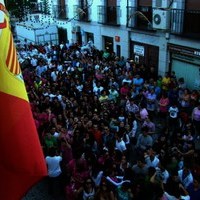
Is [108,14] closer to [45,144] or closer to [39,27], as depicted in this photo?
[39,27]

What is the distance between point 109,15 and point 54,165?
13.0 metres

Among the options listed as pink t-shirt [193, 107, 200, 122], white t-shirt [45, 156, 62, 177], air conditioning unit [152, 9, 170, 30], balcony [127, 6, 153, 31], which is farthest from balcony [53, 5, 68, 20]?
white t-shirt [45, 156, 62, 177]

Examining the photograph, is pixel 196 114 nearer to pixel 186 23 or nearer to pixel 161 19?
pixel 186 23

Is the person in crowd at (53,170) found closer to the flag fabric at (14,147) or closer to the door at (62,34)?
the flag fabric at (14,147)

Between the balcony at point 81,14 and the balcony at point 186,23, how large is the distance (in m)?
8.32

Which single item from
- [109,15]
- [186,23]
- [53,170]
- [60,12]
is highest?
[186,23]

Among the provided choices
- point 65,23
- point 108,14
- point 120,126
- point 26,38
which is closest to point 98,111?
point 120,126

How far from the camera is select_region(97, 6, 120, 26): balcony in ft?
59.4

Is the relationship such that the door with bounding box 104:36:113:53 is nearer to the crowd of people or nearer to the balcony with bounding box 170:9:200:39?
the crowd of people

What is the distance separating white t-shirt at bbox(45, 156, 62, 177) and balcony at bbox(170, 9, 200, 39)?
7.73m

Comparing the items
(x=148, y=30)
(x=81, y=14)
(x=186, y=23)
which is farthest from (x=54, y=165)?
(x=81, y=14)

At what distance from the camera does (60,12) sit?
84.3ft

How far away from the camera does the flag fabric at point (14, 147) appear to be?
3.01 metres

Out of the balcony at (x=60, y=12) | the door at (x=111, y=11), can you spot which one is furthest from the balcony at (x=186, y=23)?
the balcony at (x=60, y=12)
